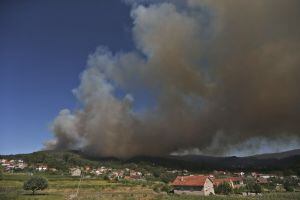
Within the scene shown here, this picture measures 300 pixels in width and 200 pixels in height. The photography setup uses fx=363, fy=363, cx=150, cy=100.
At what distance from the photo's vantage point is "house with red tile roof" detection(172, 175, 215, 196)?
55.0 metres

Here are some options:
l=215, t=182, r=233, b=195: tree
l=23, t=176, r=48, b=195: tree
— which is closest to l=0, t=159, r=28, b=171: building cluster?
l=23, t=176, r=48, b=195: tree

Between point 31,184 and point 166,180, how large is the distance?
133ft

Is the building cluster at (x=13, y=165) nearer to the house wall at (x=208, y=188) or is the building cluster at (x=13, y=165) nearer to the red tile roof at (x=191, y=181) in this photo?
the red tile roof at (x=191, y=181)

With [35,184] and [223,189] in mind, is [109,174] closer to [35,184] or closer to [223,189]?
[223,189]

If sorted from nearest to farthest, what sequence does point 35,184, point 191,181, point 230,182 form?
point 35,184 < point 191,181 < point 230,182

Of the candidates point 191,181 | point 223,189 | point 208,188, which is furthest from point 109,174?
point 223,189

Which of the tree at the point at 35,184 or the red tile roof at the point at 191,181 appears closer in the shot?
the tree at the point at 35,184

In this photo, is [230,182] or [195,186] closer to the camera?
[195,186]

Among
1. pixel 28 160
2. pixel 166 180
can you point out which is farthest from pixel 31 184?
pixel 28 160

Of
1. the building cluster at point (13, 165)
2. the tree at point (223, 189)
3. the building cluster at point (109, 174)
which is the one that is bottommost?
the tree at point (223, 189)

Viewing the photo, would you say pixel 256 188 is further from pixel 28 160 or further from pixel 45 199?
pixel 28 160

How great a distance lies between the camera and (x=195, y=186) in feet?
185

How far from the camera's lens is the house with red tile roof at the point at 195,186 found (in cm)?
5503

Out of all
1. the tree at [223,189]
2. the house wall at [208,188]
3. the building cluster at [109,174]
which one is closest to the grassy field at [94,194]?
the tree at [223,189]
